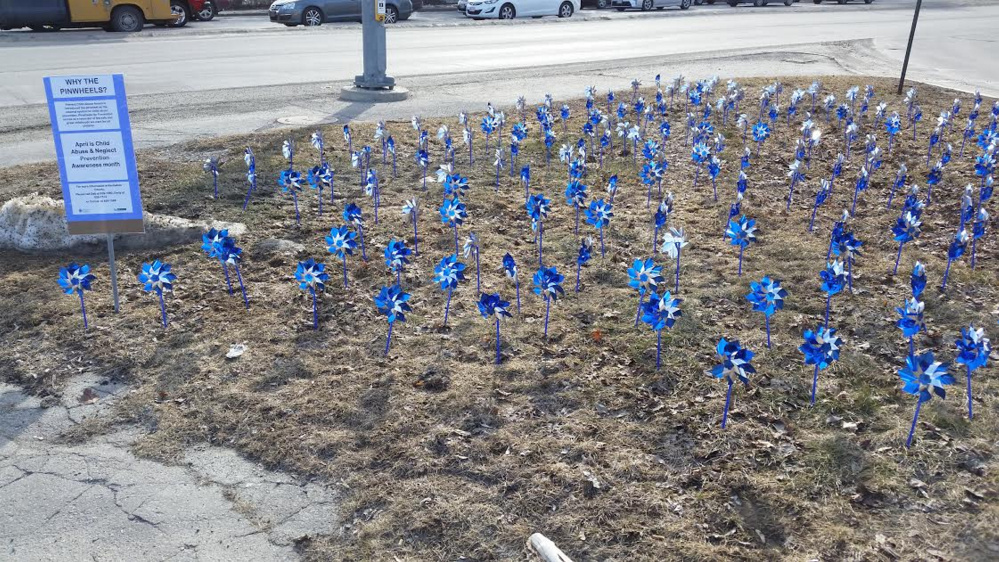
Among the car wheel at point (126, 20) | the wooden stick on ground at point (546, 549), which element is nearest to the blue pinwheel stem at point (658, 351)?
Result: the wooden stick on ground at point (546, 549)

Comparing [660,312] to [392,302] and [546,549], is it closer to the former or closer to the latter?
[392,302]

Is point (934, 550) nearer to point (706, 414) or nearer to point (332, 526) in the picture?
point (706, 414)

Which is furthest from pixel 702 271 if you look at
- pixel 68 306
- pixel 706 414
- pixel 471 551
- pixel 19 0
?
pixel 19 0

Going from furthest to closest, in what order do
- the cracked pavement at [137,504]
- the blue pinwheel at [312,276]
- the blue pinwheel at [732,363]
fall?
1. the blue pinwheel at [312,276]
2. the blue pinwheel at [732,363]
3. the cracked pavement at [137,504]

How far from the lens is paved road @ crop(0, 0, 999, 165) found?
11.2 m

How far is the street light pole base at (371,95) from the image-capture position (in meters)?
11.9

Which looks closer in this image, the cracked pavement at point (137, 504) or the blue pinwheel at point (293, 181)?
the cracked pavement at point (137, 504)

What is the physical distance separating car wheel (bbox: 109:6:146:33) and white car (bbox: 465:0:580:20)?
1046 cm

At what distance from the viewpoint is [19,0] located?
63.4ft

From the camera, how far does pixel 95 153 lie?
488cm

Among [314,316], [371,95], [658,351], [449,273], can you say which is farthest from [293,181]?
[371,95]

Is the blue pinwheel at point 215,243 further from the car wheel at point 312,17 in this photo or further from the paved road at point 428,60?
the car wheel at point 312,17

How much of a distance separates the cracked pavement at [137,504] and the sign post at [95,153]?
1.40 metres

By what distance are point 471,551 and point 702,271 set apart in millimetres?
3097
